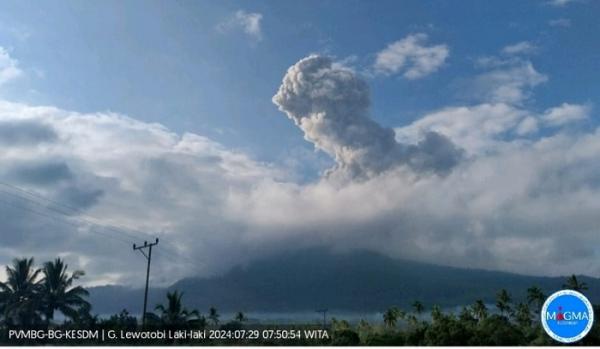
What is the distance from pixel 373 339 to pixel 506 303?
83.2m

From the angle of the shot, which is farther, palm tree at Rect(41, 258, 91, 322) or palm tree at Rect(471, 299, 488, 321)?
palm tree at Rect(471, 299, 488, 321)

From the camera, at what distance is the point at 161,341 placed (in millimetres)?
41500

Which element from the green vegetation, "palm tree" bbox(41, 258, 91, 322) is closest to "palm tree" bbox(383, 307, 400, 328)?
the green vegetation

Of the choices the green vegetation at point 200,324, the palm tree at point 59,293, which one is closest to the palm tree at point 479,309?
the green vegetation at point 200,324

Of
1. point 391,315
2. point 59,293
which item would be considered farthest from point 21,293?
point 391,315

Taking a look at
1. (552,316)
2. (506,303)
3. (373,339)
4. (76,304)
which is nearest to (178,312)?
(76,304)

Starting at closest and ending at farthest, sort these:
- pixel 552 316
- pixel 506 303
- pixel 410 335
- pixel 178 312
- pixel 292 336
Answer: pixel 552 316 → pixel 292 336 → pixel 410 335 → pixel 178 312 → pixel 506 303

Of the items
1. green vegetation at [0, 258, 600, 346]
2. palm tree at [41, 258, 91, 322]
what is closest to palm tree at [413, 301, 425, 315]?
green vegetation at [0, 258, 600, 346]

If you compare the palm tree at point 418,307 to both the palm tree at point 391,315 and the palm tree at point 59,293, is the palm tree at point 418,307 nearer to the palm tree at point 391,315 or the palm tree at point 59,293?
the palm tree at point 391,315

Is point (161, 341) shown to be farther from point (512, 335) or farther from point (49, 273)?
point (49, 273)

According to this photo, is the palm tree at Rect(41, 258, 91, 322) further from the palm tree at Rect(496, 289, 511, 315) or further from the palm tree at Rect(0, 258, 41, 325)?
the palm tree at Rect(496, 289, 511, 315)

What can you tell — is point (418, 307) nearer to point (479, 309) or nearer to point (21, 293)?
point (479, 309)

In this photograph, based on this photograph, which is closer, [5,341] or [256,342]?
[256,342]

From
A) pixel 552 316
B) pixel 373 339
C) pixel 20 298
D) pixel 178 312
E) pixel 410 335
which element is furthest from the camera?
pixel 178 312
